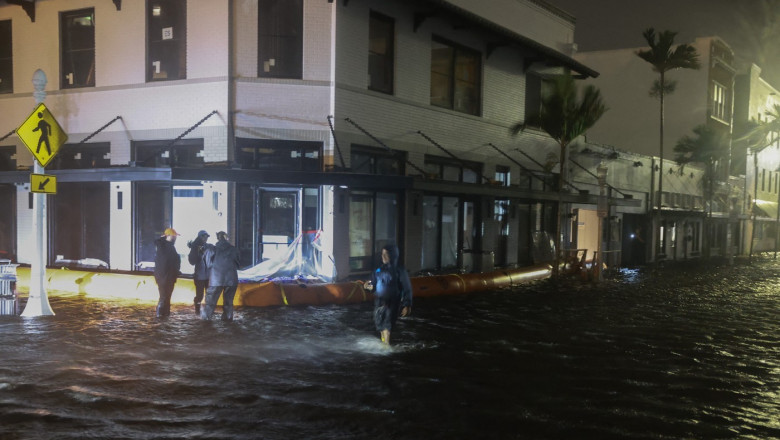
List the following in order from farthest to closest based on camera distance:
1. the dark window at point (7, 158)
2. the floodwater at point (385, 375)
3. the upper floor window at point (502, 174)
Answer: the upper floor window at point (502, 174), the dark window at point (7, 158), the floodwater at point (385, 375)

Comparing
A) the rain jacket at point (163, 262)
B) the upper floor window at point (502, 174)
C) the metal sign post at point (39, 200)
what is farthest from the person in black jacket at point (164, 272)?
the upper floor window at point (502, 174)

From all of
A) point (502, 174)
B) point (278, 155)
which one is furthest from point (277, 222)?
point (502, 174)

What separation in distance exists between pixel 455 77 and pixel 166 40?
9.36m

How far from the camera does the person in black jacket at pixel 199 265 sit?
12372 millimetres

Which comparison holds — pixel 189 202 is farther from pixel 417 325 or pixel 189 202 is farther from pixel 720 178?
pixel 720 178

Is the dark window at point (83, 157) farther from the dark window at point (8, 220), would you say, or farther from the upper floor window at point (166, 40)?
the upper floor window at point (166, 40)

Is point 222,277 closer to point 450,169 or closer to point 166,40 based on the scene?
point 166,40

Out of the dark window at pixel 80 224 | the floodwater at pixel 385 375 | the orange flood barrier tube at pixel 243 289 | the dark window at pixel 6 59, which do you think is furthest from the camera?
the dark window at pixel 6 59

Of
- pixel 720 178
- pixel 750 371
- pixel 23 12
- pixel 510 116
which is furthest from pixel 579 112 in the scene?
pixel 720 178

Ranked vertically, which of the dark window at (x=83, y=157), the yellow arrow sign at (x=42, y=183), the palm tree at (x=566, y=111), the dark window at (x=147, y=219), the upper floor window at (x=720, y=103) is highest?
the upper floor window at (x=720, y=103)

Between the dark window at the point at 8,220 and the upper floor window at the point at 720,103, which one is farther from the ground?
the upper floor window at the point at 720,103

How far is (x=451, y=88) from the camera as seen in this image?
21031 millimetres

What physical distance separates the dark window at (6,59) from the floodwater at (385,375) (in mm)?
9036

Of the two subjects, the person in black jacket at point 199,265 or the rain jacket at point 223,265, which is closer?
the rain jacket at point 223,265
